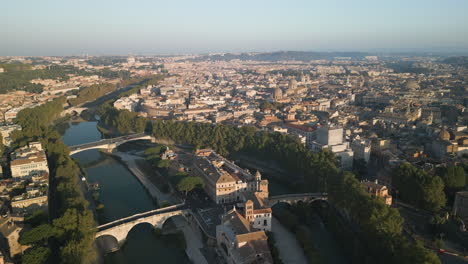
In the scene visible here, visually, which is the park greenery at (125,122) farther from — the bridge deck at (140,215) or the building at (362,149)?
the building at (362,149)

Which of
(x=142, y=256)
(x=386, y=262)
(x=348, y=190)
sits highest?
(x=348, y=190)

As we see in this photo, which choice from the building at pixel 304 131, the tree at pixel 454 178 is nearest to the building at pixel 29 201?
the building at pixel 304 131

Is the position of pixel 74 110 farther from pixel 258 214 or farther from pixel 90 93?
pixel 258 214

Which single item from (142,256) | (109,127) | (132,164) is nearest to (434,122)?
(132,164)

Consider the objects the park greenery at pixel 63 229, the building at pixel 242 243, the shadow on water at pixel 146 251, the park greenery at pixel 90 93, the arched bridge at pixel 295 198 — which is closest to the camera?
the building at pixel 242 243

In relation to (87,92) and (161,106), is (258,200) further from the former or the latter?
(87,92)
